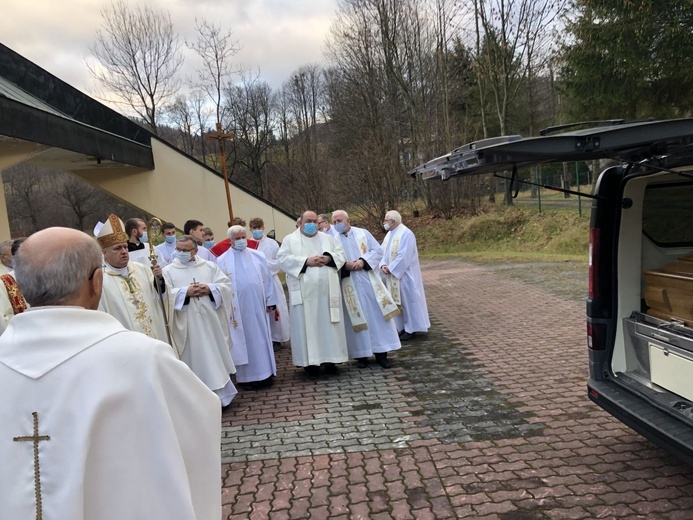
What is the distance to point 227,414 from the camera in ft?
18.5

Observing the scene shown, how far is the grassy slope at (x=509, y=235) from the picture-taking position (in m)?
19.0

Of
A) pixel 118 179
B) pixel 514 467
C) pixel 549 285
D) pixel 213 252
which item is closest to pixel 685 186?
pixel 514 467

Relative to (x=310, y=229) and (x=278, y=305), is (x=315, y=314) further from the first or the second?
(x=278, y=305)

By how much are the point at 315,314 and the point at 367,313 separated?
0.73 meters

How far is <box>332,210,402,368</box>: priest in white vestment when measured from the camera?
22.5 ft

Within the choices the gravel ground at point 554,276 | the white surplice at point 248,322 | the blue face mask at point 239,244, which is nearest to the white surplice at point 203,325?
the white surplice at point 248,322

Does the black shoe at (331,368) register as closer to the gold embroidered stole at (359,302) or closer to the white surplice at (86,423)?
the gold embroidered stole at (359,302)

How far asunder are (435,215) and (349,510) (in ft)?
74.8

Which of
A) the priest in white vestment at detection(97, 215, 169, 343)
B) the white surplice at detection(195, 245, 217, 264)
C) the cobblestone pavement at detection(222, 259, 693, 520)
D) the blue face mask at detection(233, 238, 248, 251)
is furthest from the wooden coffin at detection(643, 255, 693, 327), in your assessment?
the white surplice at detection(195, 245, 217, 264)

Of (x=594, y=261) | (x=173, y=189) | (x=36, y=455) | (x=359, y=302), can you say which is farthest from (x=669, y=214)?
(x=173, y=189)

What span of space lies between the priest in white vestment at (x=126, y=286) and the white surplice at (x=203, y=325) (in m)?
0.38

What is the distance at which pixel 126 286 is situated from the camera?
461 cm

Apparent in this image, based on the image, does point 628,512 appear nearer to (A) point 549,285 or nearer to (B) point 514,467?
(B) point 514,467

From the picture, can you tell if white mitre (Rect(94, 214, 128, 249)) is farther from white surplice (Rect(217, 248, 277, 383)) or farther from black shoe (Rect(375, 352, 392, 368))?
black shoe (Rect(375, 352, 392, 368))
